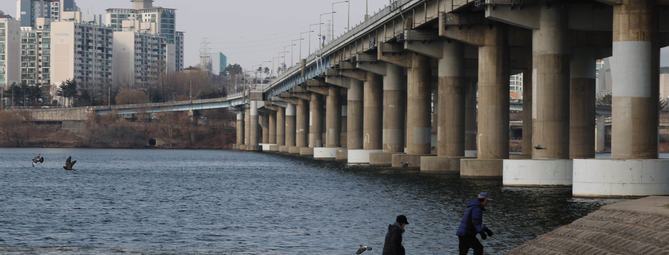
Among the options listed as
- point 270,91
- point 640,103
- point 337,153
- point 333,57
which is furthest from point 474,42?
point 270,91

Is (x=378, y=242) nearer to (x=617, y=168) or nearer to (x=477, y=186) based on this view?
(x=617, y=168)

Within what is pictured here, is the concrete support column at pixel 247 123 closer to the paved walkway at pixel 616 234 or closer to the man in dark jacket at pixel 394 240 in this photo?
the paved walkway at pixel 616 234

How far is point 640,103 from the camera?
4162 centimetres

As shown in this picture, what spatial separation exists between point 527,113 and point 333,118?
43.0 m

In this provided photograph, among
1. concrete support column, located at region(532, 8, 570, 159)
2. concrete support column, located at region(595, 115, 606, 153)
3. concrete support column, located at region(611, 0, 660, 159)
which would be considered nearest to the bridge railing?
concrete support column, located at region(532, 8, 570, 159)

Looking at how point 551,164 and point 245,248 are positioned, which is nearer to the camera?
point 245,248

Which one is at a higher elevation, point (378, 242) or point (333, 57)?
point (333, 57)

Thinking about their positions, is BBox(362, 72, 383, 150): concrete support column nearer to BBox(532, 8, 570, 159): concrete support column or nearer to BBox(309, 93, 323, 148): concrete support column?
BBox(309, 93, 323, 148): concrete support column

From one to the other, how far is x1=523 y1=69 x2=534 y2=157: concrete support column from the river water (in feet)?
47.3

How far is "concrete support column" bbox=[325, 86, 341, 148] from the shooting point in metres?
118

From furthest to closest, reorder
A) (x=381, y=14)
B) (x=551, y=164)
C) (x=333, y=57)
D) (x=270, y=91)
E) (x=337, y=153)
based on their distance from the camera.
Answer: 1. (x=270, y=91)
2. (x=337, y=153)
3. (x=333, y=57)
4. (x=381, y=14)
5. (x=551, y=164)

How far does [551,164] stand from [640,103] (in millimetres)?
9521

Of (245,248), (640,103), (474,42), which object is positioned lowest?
(245,248)

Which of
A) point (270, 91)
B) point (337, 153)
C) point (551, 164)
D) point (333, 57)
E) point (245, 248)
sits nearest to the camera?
point (245, 248)
